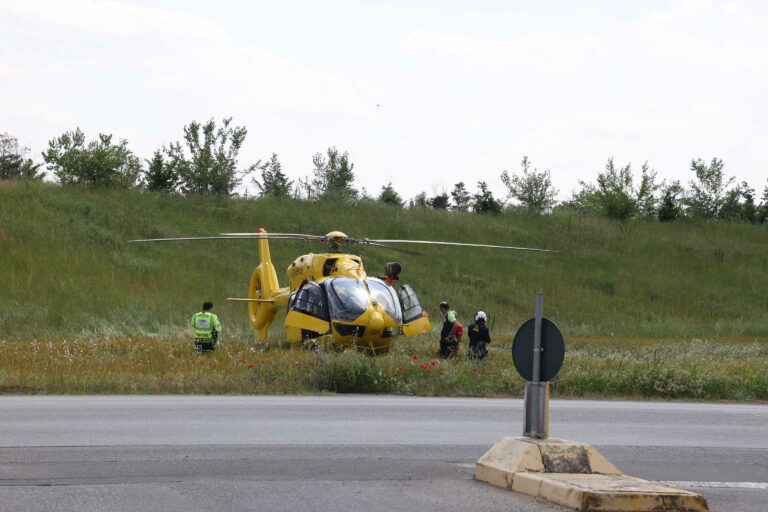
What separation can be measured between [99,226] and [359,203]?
1871 cm

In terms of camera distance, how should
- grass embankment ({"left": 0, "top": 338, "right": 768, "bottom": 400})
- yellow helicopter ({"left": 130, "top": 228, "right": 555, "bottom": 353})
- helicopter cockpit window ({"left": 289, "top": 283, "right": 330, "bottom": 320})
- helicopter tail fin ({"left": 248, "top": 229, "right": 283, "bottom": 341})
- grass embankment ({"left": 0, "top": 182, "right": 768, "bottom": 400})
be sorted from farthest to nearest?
helicopter tail fin ({"left": 248, "top": 229, "right": 283, "bottom": 341}), helicopter cockpit window ({"left": 289, "top": 283, "right": 330, "bottom": 320}), yellow helicopter ({"left": 130, "top": 228, "right": 555, "bottom": 353}), grass embankment ({"left": 0, "top": 182, "right": 768, "bottom": 400}), grass embankment ({"left": 0, "top": 338, "right": 768, "bottom": 400})

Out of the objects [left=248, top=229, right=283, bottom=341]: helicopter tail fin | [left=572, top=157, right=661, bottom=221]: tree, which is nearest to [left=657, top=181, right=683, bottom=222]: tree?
[left=572, top=157, right=661, bottom=221]: tree

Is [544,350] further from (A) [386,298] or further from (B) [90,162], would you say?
(B) [90,162]

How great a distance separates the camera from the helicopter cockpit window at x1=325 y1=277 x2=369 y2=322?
942 inches

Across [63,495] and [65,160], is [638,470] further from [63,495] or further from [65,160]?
[65,160]

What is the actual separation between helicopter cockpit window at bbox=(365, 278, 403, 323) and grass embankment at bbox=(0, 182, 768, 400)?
1191 mm

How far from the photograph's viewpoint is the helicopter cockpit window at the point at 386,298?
24359mm

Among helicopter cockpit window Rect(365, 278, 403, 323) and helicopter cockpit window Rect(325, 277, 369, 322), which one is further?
helicopter cockpit window Rect(365, 278, 403, 323)

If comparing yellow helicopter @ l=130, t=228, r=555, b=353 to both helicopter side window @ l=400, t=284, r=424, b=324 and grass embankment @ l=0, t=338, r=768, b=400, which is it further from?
grass embankment @ l=0, t=338, r=768, b=400

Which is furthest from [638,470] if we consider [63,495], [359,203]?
[359,203]

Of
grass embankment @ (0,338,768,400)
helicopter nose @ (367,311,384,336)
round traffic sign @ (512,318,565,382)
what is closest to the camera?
round traffic sign @ (512,318,565,382)

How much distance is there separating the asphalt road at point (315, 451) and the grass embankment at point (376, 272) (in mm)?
2963

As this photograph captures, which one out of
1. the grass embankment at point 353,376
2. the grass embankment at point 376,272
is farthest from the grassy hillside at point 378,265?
the grass embankment at point 353,376

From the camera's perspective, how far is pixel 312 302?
81.1ft
